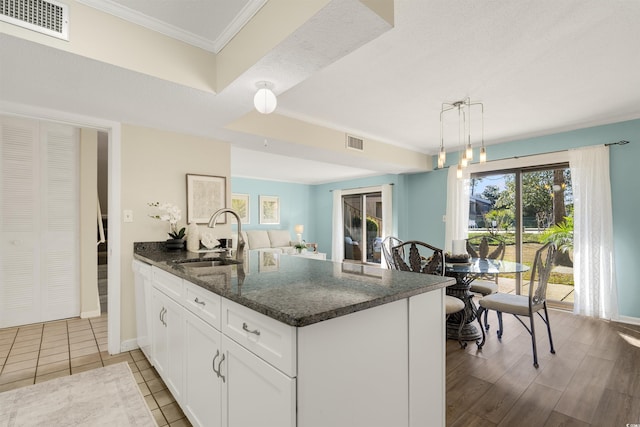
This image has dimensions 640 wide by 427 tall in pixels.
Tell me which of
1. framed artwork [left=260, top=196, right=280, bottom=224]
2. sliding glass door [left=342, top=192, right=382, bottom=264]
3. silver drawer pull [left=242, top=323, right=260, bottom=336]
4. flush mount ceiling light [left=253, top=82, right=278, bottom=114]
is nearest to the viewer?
silver drawer pull [left=242, top=323, right=260, bottom=336]

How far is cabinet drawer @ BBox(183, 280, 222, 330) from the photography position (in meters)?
1.34

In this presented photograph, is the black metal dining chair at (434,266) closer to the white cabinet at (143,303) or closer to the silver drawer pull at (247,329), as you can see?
the silver drawer pull at (247,329)

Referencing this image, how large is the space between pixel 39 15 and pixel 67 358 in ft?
8.49

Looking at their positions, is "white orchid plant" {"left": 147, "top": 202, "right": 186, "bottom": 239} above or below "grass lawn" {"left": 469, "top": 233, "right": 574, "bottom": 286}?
above

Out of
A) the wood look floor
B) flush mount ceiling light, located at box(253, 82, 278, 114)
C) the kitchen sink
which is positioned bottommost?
the wood look floor

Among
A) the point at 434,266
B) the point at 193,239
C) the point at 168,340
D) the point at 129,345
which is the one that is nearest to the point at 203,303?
the point at 168,340

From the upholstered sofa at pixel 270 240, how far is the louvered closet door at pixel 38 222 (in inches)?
141

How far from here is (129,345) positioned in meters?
2.71

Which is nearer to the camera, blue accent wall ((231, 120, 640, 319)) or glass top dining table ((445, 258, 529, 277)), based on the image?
glass top dining table ((445, 258, 529, 277))

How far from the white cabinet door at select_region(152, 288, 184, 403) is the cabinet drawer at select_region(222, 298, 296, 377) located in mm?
625

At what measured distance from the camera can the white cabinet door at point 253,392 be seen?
0.94 m

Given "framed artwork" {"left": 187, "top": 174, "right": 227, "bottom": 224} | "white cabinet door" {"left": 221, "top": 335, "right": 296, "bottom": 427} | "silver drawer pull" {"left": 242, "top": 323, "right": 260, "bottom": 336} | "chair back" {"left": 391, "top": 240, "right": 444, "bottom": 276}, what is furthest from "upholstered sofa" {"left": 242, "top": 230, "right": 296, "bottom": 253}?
"silver drawer pull" {"left": 242, "top": 323, "right": 260, "bottom": 336}

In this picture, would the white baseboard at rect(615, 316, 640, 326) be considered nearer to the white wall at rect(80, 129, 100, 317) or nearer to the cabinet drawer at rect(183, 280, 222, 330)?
the cabinet drawer at rect(183, 280, 222, 330)

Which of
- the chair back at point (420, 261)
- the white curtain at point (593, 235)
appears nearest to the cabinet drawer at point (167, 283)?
the chair back at point (420, 261)
